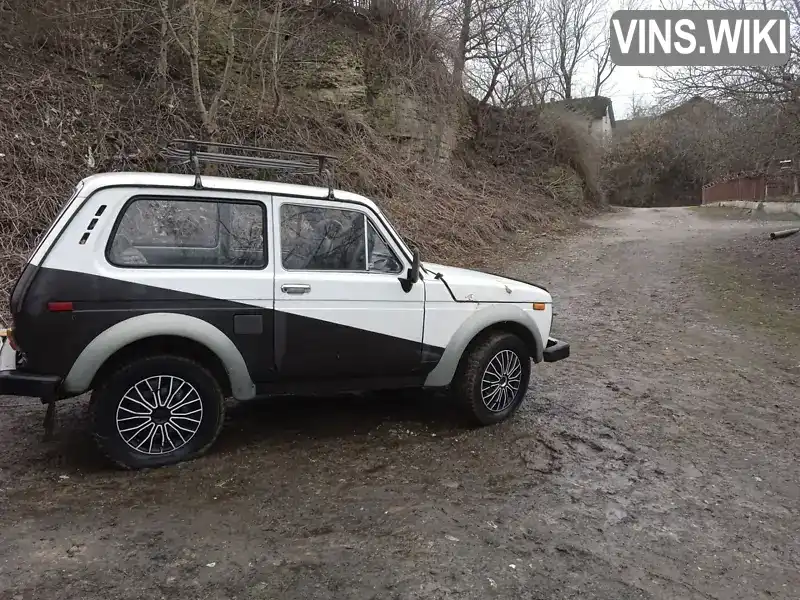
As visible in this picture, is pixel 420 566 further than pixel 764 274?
No

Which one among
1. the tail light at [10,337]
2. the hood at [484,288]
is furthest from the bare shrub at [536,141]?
the tail light at [10,337]

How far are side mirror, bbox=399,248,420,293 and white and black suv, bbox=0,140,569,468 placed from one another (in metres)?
0.01

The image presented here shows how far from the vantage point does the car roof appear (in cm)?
383

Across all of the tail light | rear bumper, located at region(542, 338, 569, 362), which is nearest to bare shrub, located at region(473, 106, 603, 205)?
rear bumper, located at region(542, 338, 569, 362)

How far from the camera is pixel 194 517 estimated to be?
341 cm

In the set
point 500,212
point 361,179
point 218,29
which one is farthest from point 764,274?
point 218,29

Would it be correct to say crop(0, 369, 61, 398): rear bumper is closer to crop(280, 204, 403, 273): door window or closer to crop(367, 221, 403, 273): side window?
crop(280, 204, 403, 273): door window

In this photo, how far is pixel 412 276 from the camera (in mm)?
4477

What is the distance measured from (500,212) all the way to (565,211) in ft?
21.0

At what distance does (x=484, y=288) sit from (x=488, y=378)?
0.71 m

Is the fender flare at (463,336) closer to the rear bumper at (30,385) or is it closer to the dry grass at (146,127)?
the rear bumper at (30,385)

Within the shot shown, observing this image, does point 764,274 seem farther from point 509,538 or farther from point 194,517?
point 194,517

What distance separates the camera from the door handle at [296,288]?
4148 millimetres

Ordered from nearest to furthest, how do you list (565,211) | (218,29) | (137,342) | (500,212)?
(137,342), (218,29), (500,212), (565,211)
